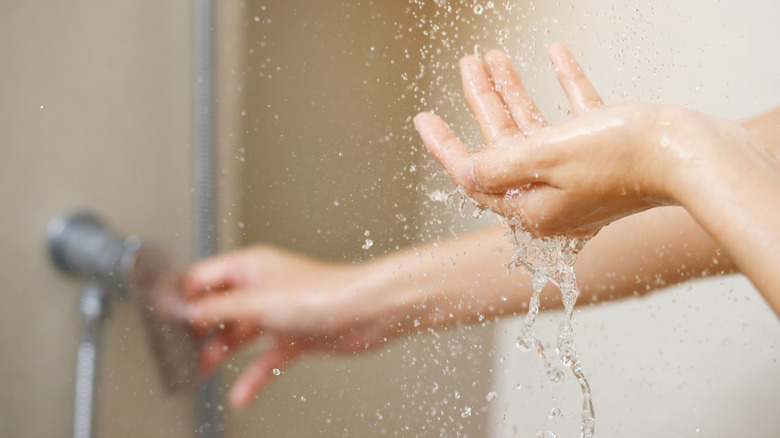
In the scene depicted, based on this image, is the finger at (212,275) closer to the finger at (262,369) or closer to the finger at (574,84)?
the finger at (262,369)

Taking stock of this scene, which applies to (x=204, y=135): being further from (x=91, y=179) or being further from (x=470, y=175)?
(x=470, y=175)

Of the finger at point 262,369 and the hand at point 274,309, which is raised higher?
the hand at point 274,309

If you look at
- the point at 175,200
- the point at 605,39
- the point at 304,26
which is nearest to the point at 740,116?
the point at 605,39

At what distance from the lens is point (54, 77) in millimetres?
580

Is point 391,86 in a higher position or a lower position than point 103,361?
higher

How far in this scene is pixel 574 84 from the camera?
0.45m

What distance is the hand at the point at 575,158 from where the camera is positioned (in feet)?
1.18

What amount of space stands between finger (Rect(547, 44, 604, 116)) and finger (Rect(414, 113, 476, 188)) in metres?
0.08

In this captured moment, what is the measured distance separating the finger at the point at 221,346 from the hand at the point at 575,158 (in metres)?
0.26

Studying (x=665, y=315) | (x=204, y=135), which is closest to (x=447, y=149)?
(x=204, y=135)

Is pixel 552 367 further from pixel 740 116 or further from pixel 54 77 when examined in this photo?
pixel 54 77

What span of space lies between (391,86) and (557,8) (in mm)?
167

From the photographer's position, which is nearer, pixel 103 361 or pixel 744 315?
pixel 103 361

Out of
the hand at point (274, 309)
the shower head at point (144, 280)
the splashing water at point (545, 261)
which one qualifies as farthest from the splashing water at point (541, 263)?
the shower head at point (144, 280)
